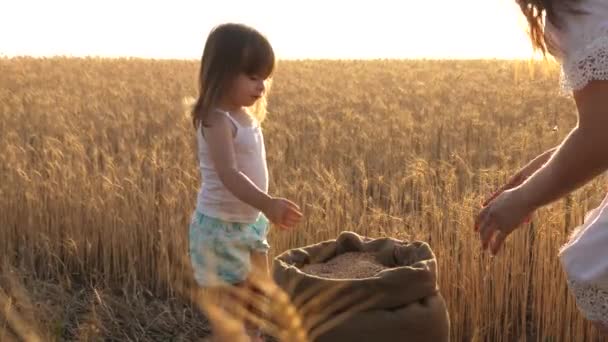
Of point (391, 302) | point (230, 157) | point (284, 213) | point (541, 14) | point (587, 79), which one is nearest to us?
point (587, 79)

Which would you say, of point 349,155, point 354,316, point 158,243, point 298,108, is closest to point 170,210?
point 158,243

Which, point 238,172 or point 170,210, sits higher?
point 238,172

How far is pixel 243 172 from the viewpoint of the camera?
229 centimetres

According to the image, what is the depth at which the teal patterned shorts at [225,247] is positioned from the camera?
2.31m

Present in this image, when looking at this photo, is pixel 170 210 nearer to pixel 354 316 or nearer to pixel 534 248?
pixel 534 248

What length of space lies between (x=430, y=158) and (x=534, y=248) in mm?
2300

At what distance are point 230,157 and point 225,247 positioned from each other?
0.87ft

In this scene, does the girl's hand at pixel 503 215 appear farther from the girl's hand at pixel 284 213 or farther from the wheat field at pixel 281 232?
the girl's hand at pixel 284 213

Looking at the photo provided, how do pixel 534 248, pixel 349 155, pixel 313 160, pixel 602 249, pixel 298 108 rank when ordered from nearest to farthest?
pixel 602 249 → pixel 534 248 → pixel 313 160 → pixel 349 155 → pixel 298 108

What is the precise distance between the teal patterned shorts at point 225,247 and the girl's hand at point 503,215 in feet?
3.25

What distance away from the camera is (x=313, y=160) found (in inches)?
183

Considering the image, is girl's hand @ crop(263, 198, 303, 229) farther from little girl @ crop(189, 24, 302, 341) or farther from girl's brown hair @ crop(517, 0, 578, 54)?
girl's brown hair @ crop(517, 0, 578, 54)

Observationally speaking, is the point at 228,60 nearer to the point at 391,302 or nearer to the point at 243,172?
the point at 243,172

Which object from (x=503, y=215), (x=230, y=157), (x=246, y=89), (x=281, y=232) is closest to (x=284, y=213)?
(x=230, y=157)
